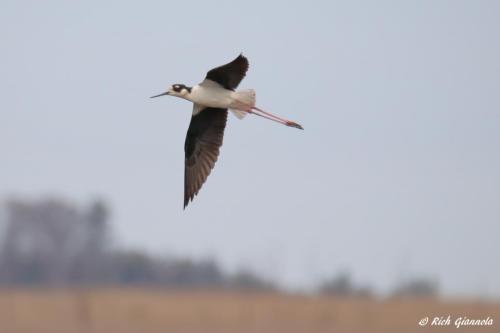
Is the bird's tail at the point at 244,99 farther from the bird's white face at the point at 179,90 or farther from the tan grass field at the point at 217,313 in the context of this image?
the tan grass field at the point at 217,313

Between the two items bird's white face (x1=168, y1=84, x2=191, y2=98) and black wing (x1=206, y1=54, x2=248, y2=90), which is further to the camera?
bird's white face (x1=168, y1=84, x2=191, y2=98)

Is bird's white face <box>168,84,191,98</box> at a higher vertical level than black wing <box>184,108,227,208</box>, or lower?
higher

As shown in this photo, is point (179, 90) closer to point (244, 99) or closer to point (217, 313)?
point (244, 99)

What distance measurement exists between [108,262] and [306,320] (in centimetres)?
1998

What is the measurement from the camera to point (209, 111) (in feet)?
41.0

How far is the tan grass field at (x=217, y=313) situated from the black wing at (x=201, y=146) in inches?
302

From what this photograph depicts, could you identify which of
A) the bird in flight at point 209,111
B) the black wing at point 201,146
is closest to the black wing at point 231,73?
the bird in flight at point 209,111

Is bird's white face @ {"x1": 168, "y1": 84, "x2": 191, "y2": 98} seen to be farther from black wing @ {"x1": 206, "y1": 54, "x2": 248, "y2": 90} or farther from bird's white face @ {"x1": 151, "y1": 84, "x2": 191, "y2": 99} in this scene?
black wing @ {"x1": 206, "y1": 54, "x2": 248, "y2": 90}

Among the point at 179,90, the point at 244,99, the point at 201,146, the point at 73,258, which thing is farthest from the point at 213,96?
the point at 73,258

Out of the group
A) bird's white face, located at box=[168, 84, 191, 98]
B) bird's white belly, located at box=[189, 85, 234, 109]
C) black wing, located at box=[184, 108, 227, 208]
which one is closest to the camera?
bird's white belly, located at box=[189, 85, 234, 109]

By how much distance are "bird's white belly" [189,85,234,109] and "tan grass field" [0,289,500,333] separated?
27.9ft

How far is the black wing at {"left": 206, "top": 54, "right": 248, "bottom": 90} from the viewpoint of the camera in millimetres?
11500

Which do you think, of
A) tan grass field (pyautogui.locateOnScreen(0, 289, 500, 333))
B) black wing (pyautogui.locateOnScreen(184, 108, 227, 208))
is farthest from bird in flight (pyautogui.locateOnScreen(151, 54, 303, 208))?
tan grass field (pyautogui.locateOnScreen(0, 289, 500, 333))

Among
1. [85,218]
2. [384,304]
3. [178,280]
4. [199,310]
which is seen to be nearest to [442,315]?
[384,304]
